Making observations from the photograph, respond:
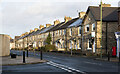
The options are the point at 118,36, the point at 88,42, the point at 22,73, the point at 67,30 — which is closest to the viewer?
the point at 22,73

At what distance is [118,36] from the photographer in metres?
29.0

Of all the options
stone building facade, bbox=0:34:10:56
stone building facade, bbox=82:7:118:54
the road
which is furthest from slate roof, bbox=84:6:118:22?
the road

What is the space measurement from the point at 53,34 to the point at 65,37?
1006cm

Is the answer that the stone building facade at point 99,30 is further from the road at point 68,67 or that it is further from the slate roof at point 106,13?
the road at point 68,67

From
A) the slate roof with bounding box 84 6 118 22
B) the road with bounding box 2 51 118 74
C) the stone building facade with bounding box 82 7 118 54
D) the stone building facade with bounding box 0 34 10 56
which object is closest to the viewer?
the road with bounding box 2 51 118 74

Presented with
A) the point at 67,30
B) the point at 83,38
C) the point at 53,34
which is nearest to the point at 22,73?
the point at 83,38

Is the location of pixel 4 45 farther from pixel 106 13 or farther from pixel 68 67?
pixel 106 13

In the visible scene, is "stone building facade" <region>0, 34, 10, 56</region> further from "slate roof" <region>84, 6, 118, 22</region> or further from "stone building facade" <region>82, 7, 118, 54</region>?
"slate roof" <region>84, 6, 118, 22</region>

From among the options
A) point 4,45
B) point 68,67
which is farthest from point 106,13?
point 68,67

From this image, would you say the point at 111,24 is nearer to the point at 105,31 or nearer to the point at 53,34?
the point at 105,31

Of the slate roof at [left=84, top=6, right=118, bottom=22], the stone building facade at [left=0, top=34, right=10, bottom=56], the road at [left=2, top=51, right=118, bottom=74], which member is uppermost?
the slate roof at [left=84, top=6, right=118, bottom=22]

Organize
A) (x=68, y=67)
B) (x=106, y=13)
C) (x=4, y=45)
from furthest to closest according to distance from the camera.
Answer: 1. (x=106, y=13)
2. (x=4, y=45)
3. (x=68, y=67)

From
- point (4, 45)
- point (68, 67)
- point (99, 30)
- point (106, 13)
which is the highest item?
point (106, 13)

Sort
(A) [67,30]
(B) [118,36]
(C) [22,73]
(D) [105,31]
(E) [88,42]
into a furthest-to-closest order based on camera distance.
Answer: (A) [67,30]
(E) [88,42]
(D) [105,31]
(B) [118,36]
(C) [22,73]
